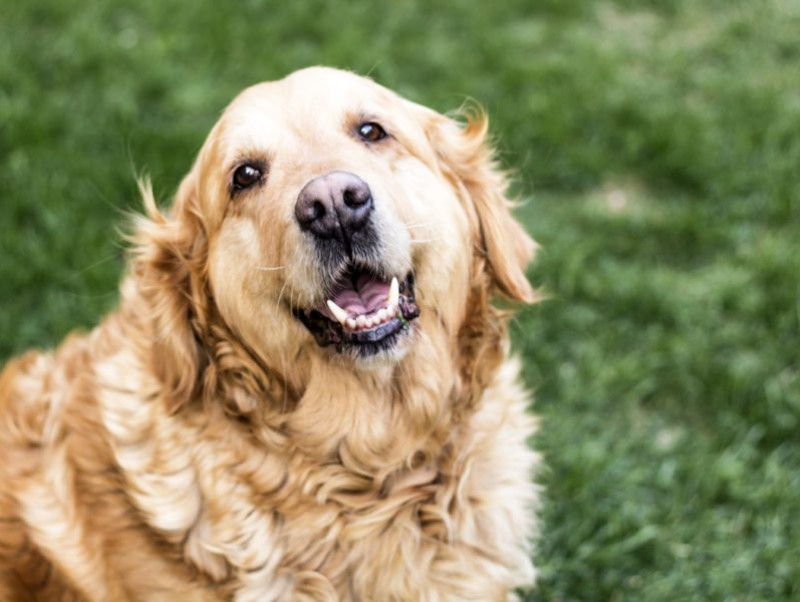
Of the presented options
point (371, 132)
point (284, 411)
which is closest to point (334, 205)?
point (371, 132)

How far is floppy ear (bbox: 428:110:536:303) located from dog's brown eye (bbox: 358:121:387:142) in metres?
0.26

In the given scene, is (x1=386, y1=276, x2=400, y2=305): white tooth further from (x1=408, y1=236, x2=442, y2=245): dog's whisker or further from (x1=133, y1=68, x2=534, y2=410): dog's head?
(x1=408, y1=236, x2=442, y2=245): dog's whisker

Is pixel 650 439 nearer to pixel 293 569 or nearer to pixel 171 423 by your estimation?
pixel 293 569

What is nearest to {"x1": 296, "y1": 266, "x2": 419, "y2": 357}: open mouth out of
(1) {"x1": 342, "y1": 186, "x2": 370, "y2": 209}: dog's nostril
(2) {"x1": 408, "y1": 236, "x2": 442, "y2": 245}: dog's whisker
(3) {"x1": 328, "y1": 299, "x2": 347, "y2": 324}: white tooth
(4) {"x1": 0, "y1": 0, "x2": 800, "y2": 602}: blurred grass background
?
(3) {"x1": 328, "y1": 299, "x2": 347, "y2": 324}: white tooth

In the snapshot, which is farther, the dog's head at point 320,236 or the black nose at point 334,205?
the dog's head at point 320,236

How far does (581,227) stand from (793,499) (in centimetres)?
193

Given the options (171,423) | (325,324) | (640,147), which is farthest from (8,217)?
(640,147)

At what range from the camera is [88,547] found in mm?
2977

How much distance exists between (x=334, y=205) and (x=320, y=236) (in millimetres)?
122

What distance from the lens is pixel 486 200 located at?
325 centimetres

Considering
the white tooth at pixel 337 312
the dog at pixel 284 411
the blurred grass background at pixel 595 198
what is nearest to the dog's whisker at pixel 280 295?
the dog at pixel 284 411

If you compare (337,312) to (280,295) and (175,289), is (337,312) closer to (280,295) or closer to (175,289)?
(280,295)

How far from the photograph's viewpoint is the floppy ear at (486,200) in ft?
10.5

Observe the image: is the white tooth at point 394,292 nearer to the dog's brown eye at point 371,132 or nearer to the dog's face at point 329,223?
the dog's face at point 329,223
